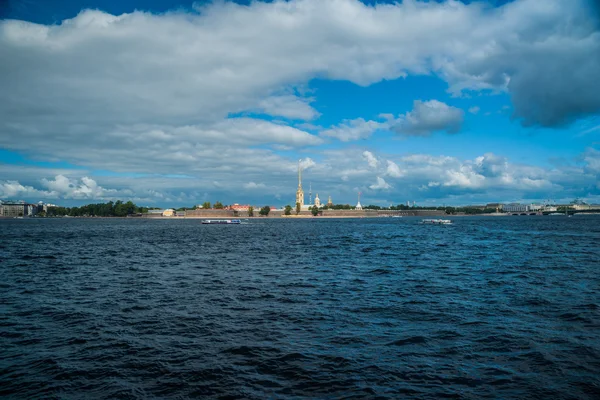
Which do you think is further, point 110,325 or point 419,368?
point 110,325

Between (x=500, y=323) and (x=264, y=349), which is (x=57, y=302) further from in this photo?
(x=500, y=323)

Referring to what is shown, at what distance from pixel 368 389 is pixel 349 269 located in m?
20.6

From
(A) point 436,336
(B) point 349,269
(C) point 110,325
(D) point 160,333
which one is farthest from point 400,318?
(B) point 349,269

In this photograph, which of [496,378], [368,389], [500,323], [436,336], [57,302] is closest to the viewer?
[368,389]

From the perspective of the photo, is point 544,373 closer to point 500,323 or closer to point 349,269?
point 500,323

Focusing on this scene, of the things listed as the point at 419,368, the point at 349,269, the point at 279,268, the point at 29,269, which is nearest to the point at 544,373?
the point at 419,368

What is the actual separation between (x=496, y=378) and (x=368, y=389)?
3.41 meters

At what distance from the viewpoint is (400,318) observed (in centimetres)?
1616

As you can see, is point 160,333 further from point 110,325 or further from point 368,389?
point 368,389

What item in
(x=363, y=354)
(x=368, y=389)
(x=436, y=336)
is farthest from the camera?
(x=436, y=336)

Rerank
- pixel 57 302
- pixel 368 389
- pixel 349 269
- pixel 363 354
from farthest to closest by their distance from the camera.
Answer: pixel 349 269 < pixel 57 302 < pixel 363 354 < pixel 368 389

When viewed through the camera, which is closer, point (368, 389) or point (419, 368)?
point (368, 389)

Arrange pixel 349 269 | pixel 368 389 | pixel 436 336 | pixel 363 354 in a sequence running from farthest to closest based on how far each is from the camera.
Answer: pixel 349 269 < pixel 436 336 < pixel 363 354 < pixel 368 389

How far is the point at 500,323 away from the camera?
1544 cm
